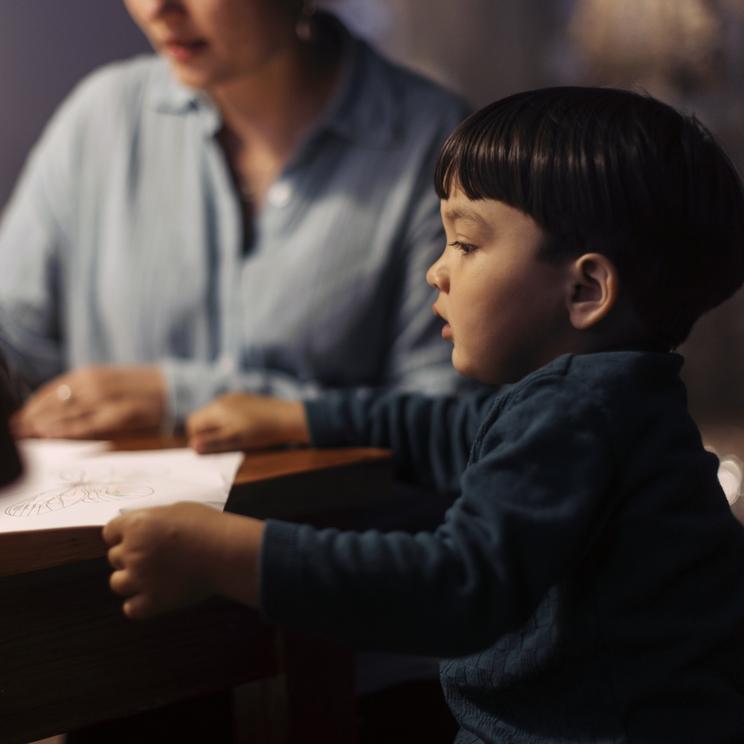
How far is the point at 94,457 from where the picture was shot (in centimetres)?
79

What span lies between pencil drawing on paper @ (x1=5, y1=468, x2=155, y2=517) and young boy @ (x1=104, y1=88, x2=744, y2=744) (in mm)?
97

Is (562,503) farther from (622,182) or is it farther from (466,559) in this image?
(622,182)

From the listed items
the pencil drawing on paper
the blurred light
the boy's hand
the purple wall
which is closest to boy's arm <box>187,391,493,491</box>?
the boy's hand

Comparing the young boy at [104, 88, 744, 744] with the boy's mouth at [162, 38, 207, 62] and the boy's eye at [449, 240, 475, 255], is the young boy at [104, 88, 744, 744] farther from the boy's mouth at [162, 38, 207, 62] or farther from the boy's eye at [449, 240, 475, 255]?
the boy's mouth at [162, 38, 207, 62]

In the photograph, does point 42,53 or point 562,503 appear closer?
point 562,503

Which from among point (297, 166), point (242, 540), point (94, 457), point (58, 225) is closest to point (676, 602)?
point (242, 540)

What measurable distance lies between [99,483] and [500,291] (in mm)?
312

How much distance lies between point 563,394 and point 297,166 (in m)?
0.59

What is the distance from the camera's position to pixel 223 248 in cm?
105

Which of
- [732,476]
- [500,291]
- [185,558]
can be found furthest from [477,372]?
[732,476]

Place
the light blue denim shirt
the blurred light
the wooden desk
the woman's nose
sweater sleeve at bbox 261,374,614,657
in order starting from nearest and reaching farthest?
1. sweater sleeve at bbox 261,374,614,657
2. the wooden desk
3. the woman's nose
4. the light blue denim shirt
5. the blurred light

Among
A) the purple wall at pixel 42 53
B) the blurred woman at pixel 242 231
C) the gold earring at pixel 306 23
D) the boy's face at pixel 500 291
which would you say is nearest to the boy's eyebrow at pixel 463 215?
the boy's face at pixel 500 291

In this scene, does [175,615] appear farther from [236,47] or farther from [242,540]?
[236,47]

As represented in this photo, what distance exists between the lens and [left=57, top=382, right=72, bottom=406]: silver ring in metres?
0.93
